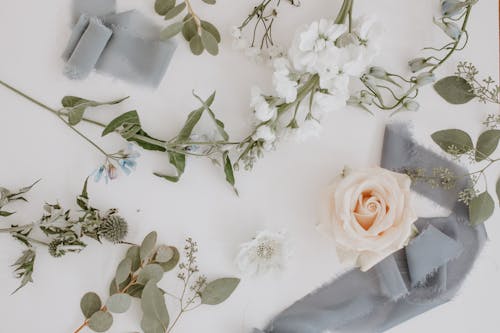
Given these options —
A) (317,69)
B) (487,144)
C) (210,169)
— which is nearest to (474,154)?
(487,144)

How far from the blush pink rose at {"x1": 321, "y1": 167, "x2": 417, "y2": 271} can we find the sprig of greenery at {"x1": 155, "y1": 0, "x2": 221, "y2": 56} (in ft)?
1.27

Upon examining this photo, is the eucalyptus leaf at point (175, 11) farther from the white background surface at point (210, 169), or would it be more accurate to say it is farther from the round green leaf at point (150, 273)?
the round green leaf at point (150, 273)

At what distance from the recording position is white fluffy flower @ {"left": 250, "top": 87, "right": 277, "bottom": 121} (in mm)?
829

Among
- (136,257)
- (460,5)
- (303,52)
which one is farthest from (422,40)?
(136,257)

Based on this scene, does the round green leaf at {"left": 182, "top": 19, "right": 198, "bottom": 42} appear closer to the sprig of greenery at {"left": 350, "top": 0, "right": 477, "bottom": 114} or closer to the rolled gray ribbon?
the sprig of greenery at {"left": 350, "top": 0, "right": 477, "bottom": 114}

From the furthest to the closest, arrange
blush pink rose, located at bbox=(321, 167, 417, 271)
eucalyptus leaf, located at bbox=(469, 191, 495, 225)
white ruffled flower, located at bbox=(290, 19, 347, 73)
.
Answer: eucalyptus leaf, located at bbox=(469, 191, 495, 225) → blush pink rose, located at bbox=(321, 167, 417, 271) → white ruffled flower, located at bbox=(290, 19, 347, 73)

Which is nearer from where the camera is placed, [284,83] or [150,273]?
[284,83]

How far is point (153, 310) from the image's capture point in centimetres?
93

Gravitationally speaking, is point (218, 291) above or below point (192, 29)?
below

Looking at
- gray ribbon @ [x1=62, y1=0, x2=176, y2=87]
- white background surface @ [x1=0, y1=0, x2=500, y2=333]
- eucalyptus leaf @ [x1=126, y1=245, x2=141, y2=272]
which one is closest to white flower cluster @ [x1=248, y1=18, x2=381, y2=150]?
white background surface @ [x1=0, y1=0, x2=500, y2=333]

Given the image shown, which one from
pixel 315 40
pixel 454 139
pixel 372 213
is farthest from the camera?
pixel 454 139

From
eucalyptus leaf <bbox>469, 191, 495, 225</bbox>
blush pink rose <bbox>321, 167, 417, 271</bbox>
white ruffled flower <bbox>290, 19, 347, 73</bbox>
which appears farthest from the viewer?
eucalyptus leaf <bbox>469, 191, 495, 225</bbox>

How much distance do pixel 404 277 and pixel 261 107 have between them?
0.51m

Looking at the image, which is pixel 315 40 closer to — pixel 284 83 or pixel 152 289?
pixel 284 83
